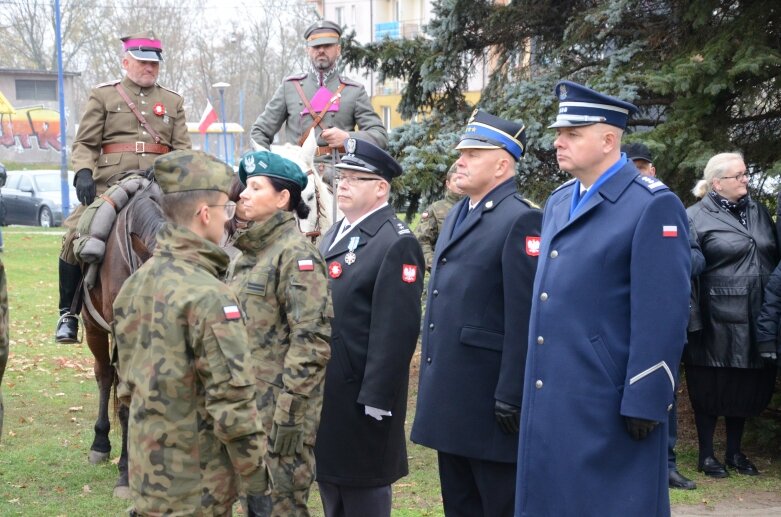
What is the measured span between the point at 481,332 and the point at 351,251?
0.73 meters

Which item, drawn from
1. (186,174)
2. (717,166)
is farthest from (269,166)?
(717,166)

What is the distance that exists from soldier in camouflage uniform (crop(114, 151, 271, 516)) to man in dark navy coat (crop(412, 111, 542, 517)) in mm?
1314

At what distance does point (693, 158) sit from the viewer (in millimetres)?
7840

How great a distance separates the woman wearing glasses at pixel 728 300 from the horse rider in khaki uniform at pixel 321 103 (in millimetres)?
2670

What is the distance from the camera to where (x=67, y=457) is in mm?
7965

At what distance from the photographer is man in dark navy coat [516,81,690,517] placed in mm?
3881

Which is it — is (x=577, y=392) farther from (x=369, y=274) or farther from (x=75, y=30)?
(x=75, y=30)

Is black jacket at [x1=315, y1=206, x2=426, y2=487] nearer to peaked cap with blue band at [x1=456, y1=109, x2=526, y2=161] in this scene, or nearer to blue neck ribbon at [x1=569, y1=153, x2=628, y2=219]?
peaked cap with blue band at [x1=456, y1=109, x2=526, y2=161]

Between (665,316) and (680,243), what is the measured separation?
288 mm

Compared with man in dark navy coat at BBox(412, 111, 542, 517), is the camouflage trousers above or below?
below

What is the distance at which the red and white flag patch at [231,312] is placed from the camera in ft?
11.6

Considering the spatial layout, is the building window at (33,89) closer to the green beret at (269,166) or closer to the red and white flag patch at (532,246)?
the green beret at (269,166)

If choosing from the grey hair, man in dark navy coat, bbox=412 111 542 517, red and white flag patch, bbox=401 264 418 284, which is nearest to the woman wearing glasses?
the grey hair

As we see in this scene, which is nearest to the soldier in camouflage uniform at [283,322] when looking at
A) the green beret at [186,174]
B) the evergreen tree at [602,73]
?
the green beret at [186,174]
